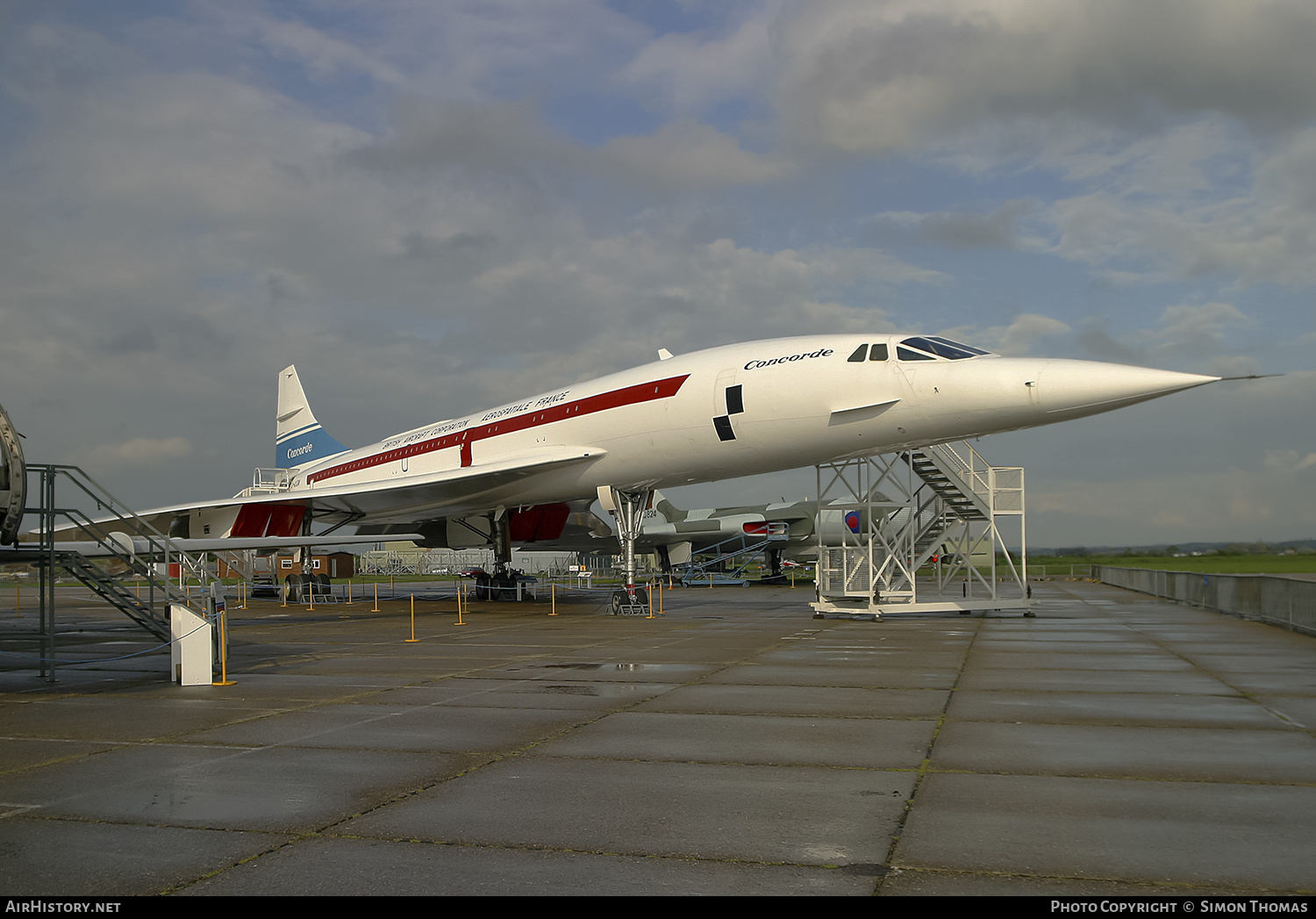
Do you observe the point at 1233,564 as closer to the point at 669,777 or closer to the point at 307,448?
the point at 307,448

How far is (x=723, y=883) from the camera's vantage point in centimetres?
368

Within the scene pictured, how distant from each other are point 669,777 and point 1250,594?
54.9ft

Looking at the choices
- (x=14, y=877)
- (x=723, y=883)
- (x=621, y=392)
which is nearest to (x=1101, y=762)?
(x=723, y=883)

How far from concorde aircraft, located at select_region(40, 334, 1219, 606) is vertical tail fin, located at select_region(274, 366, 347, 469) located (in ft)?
12.9

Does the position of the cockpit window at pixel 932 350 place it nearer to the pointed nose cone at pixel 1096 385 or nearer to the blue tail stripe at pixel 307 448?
the pointed nose cone at pixel 1096 385

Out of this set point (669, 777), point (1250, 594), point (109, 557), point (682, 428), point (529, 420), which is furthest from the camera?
point (529, 420)

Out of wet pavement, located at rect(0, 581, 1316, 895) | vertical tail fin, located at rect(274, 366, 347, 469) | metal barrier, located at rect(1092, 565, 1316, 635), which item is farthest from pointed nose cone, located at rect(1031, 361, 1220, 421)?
vertical tail fin, located at rect(274, 366, 347, 469)

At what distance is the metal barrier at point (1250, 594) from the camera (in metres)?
14.8

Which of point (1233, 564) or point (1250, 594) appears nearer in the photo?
point (1250, 594)

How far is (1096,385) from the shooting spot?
42.0 feet

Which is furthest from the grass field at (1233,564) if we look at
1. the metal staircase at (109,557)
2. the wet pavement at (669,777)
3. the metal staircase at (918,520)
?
the metal staircase at (109,557)

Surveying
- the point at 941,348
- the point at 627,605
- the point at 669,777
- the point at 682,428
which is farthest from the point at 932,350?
the point at 669,777

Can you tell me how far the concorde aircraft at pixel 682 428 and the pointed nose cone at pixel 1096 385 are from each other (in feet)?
0.06

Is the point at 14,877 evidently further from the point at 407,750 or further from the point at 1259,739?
the point at 1259,739
